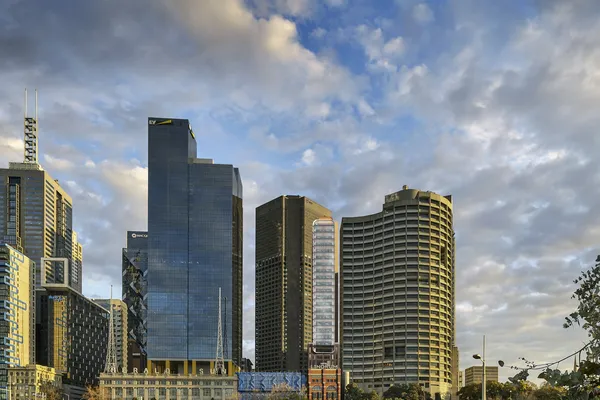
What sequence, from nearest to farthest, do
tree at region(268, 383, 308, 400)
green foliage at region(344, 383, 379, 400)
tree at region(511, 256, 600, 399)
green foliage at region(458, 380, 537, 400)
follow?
tree at region(511, 256, 600, 399) < green foliage at region(458, 380, 537, 400) < green foliage at region(344, 383, 379, 400) < tree at region(268, 383, 308, 400)

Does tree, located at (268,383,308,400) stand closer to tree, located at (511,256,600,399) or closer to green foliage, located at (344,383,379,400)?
green foliage, located at (344,383,379,400)

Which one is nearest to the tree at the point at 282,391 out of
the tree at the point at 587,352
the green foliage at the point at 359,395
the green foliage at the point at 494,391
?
the green foliage at the point at 359,395

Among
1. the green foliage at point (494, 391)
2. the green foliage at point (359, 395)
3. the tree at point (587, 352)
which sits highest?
the tree at point (587, 352)

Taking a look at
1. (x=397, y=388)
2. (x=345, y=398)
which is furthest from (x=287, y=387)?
(x=397, y=388)

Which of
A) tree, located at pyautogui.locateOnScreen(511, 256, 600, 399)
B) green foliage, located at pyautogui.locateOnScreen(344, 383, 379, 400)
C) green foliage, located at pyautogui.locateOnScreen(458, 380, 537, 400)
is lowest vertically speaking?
green foliage, located at pyautogui.locateOnScreen(344, 383, 379, 400)

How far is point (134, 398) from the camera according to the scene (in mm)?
195125

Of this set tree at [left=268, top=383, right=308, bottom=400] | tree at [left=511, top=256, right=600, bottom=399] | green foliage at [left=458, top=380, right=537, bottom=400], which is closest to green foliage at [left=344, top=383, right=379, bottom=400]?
tree at [left=268, top=383, right=308, bottom=400]

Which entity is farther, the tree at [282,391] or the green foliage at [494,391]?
the tree at [282,391]

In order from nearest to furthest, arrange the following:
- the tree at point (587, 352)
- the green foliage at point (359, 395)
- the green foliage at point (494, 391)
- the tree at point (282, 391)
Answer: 1. the tree at point (587, 352)
2. the green foliage at point (494, 391)
3. the green foliage at point (359, 395)
4. the tree at point (282, 391)

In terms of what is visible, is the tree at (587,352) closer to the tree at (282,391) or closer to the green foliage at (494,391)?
the green foliage at (494,391)

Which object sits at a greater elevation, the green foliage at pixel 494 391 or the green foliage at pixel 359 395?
the green foliage at pixel 494 391

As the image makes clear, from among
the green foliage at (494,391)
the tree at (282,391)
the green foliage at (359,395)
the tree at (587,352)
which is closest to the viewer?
the tree at (587,352)

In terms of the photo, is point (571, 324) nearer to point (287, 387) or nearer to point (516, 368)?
point (516, 368)

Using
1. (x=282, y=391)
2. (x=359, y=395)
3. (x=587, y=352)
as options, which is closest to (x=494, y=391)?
(x=359, y=395)
